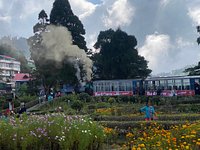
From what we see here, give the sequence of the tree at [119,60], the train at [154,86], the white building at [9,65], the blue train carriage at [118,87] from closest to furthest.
Result: the train at [154,86], the blue train carriage at [118,87], the tree at [119,60], the white building at [9,65]

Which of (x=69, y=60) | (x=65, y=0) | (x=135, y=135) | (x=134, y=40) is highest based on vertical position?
(x=65, y=0)

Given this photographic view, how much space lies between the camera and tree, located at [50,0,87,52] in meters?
42.4

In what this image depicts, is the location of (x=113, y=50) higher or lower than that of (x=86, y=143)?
higher

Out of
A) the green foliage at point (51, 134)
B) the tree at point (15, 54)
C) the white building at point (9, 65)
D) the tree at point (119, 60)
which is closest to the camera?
the green foliage at point (51, 134)

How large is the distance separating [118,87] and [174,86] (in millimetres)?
7470

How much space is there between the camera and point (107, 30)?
52531mm

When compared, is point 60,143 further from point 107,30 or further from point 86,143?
point 107,30

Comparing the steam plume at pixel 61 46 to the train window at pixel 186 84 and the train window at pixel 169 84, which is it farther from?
the train window at pixel 186 84

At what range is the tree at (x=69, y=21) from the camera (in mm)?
42438

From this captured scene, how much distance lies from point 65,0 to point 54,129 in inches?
1475

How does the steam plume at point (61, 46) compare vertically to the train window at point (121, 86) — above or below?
above

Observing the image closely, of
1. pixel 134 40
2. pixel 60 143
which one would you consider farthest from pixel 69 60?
pixel 60 143

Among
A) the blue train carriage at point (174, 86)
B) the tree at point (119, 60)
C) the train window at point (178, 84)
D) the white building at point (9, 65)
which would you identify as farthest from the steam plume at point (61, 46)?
the white building at point (9, 65)

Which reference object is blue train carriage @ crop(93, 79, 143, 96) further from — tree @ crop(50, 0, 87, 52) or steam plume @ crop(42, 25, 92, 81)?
tree @ crop(50, 0, 87, 52)
